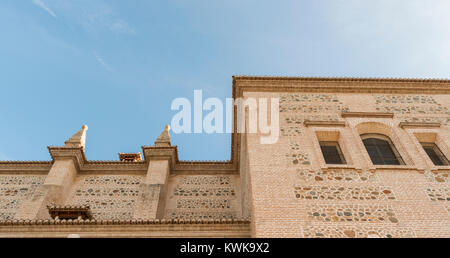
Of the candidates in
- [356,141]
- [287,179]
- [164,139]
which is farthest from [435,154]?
[164,139]

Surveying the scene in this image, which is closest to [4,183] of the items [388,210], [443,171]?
[388,210]

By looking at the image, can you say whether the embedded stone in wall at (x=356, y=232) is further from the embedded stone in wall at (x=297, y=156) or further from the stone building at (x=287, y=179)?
the embedded stone in wall at (x=297, y=156)

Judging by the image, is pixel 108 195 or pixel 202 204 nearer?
pixel 202 204

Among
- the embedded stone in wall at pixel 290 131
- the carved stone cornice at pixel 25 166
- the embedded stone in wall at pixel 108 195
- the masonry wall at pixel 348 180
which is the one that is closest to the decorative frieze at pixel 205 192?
the embedded stone in wall at pixel 108 195

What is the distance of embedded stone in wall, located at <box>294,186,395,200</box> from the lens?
639 centimetres

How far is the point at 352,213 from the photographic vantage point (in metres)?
6.04

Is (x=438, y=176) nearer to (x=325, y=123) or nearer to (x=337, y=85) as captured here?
(x=325, y=123)

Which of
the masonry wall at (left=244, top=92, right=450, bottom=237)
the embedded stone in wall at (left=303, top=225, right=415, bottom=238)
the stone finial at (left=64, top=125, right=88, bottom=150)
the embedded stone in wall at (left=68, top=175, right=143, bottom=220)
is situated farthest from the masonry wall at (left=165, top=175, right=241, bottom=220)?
the embedded stone in wall at (left=303, top=225, right=415, bottom=238)

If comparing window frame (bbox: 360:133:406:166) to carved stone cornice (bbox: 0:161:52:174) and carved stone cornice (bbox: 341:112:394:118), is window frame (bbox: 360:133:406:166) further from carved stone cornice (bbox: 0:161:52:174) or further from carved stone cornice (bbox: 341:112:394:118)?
carved stone cornice (bbox: 0:161:52:174)

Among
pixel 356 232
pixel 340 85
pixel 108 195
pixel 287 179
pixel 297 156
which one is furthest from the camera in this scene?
pixel 340 85

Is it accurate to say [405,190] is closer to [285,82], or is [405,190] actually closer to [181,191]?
[285,82]

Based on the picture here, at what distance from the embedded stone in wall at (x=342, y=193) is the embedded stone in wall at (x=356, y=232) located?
0.74m

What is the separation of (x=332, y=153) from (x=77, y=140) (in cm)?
820
